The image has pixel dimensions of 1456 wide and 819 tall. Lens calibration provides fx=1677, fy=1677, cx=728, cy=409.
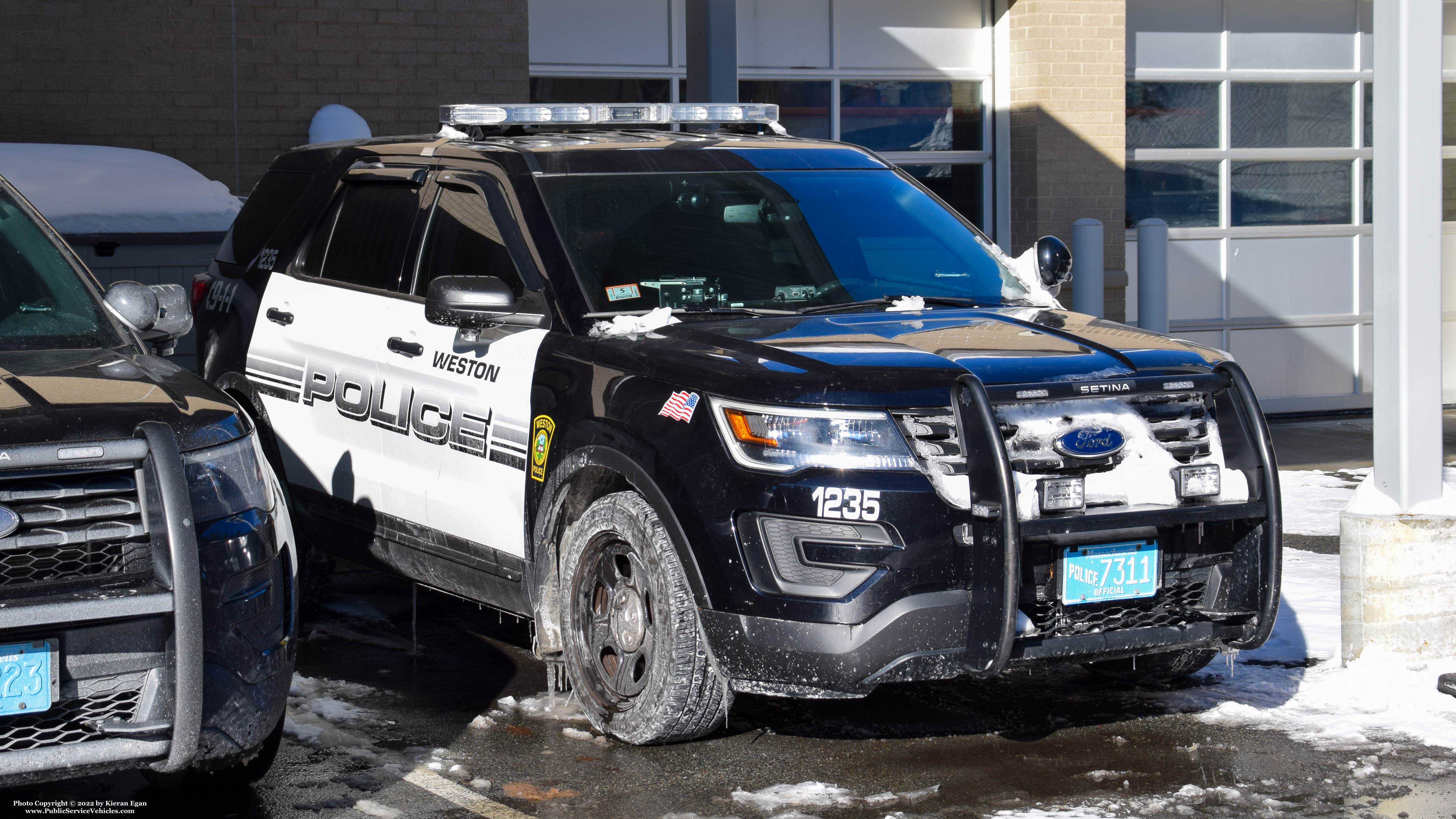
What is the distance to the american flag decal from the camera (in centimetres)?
475

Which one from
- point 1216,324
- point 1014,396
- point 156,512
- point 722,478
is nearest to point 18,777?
point 156,512

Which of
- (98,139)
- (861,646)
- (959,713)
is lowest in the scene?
(959,713)

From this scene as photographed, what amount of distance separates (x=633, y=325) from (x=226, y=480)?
150 cm

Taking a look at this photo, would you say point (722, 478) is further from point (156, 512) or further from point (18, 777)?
point (18, 777)

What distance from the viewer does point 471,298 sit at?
5250 mm

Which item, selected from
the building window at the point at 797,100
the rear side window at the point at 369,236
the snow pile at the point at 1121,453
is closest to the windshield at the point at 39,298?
the rear side window at the point at 369,236

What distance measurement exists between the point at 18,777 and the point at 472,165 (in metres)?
2.84

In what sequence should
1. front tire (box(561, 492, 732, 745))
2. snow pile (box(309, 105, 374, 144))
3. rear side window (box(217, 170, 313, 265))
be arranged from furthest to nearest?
1. snow pile (box(309, 105, 374, 144))
2. rear side window (box(217, 170, 313, 265))
3. front tire (box(561, 492, 732, 745))

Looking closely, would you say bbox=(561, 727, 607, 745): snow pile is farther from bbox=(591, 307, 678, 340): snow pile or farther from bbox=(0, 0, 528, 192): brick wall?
bbox=(0, 0, 528, 192): brick wall

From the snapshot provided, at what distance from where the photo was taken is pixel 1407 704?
5.52 m

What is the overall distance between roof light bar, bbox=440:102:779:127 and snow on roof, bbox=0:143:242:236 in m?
3.54

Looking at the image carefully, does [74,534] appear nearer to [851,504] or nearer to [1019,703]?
[851,504]

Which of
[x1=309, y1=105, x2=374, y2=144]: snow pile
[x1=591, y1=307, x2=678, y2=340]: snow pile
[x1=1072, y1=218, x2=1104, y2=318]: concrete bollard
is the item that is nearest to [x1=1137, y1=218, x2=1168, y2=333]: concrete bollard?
[x1=1072, y1=218, x2=1104, y2=318]: concrete bollard

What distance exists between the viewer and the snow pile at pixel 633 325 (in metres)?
5.22
